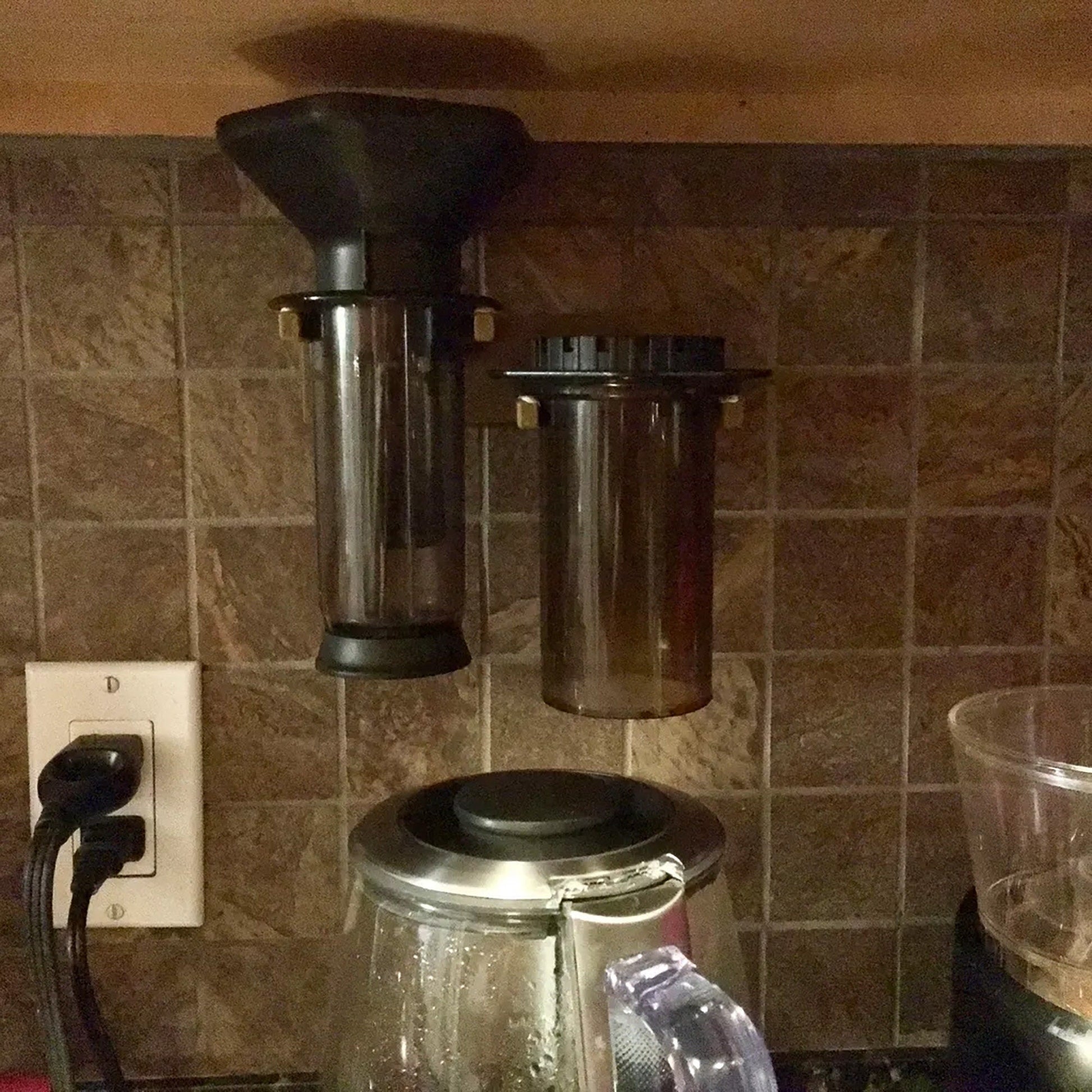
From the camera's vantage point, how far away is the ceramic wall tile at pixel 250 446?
675mm

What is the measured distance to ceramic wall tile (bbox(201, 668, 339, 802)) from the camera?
2.27 feet

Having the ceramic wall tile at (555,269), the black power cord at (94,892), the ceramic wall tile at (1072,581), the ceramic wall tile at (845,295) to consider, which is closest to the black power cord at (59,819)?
the black power cord at (94,892)

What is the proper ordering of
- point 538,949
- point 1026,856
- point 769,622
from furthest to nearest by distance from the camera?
point 769,622 < point 1026,856 < point 538,949

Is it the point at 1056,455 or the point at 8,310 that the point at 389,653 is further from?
the point at 1056,455

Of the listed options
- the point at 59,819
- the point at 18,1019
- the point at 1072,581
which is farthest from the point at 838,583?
the point at 18,1019

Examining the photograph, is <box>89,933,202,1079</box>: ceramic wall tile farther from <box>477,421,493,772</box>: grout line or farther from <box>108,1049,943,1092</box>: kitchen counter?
<box>477,421,493,772</box>: grout line

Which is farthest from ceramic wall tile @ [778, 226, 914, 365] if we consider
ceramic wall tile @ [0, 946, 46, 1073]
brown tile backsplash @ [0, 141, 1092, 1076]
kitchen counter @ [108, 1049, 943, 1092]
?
ceramic wall tile @ [0, 946, 46, 1073]

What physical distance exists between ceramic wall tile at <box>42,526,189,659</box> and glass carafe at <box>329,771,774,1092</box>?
0.20 m

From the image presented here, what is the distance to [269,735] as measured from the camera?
70 cm

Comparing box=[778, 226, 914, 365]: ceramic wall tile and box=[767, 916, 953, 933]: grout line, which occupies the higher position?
box=[778, 226, 914, 365]: ceramic wall tile

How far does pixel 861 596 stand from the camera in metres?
0.71

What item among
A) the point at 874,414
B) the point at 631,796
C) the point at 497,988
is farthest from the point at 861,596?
the point at 497,988

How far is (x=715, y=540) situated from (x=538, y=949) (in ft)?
0.93

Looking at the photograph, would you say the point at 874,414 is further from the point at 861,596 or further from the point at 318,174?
the point at 318,174
